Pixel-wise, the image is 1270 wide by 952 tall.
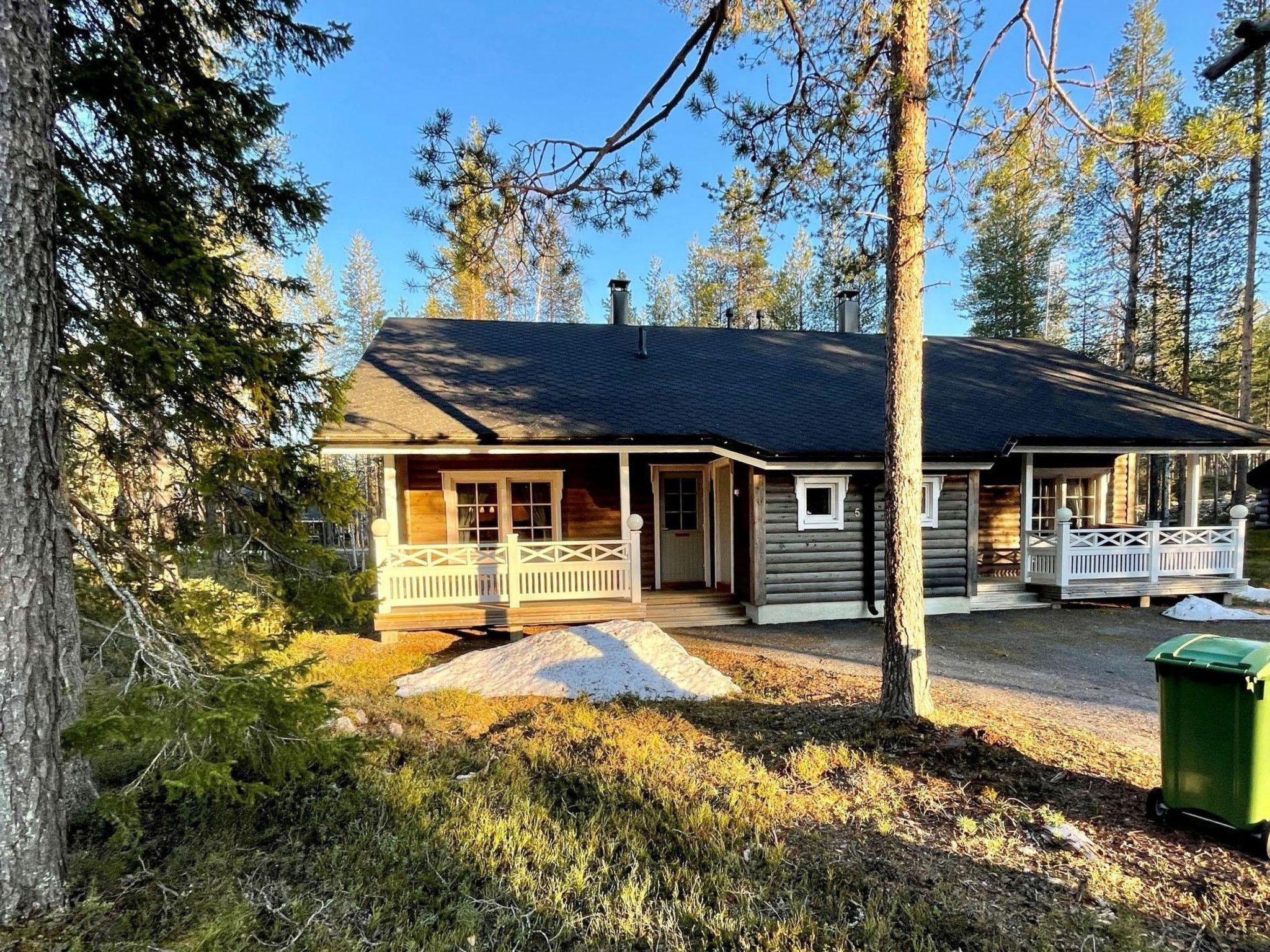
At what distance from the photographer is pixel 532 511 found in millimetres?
9875

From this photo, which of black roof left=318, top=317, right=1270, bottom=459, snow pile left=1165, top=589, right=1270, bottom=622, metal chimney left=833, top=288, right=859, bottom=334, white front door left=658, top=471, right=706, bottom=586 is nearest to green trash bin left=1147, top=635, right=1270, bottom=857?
black roof left=318, top=317, right=1270, bottom=459

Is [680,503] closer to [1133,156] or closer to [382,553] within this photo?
[382,553]

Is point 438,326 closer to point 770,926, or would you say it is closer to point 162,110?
point 162,110

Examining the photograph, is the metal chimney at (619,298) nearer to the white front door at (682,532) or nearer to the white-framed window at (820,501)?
the white front door at (682,532)

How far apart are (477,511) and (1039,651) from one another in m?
8.36

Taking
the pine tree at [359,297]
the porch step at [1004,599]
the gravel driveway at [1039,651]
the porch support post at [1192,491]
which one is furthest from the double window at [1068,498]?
the pine tree at [359,297]

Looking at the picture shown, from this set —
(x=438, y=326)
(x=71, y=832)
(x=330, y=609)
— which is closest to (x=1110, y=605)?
(x=330, y=609)

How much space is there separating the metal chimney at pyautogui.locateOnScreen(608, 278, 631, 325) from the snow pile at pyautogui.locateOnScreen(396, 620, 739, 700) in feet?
31.3

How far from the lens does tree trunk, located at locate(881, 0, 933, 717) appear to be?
13.9 feet

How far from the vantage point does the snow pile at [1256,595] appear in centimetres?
958

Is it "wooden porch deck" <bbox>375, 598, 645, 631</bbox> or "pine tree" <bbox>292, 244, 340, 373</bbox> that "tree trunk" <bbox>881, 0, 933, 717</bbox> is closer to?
"wooden porch deck" <bbox>375, 598, 645, 631</bbox>

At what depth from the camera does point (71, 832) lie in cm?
283

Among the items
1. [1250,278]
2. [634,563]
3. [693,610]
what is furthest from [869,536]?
[1250,278]

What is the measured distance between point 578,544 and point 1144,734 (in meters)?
6.28
